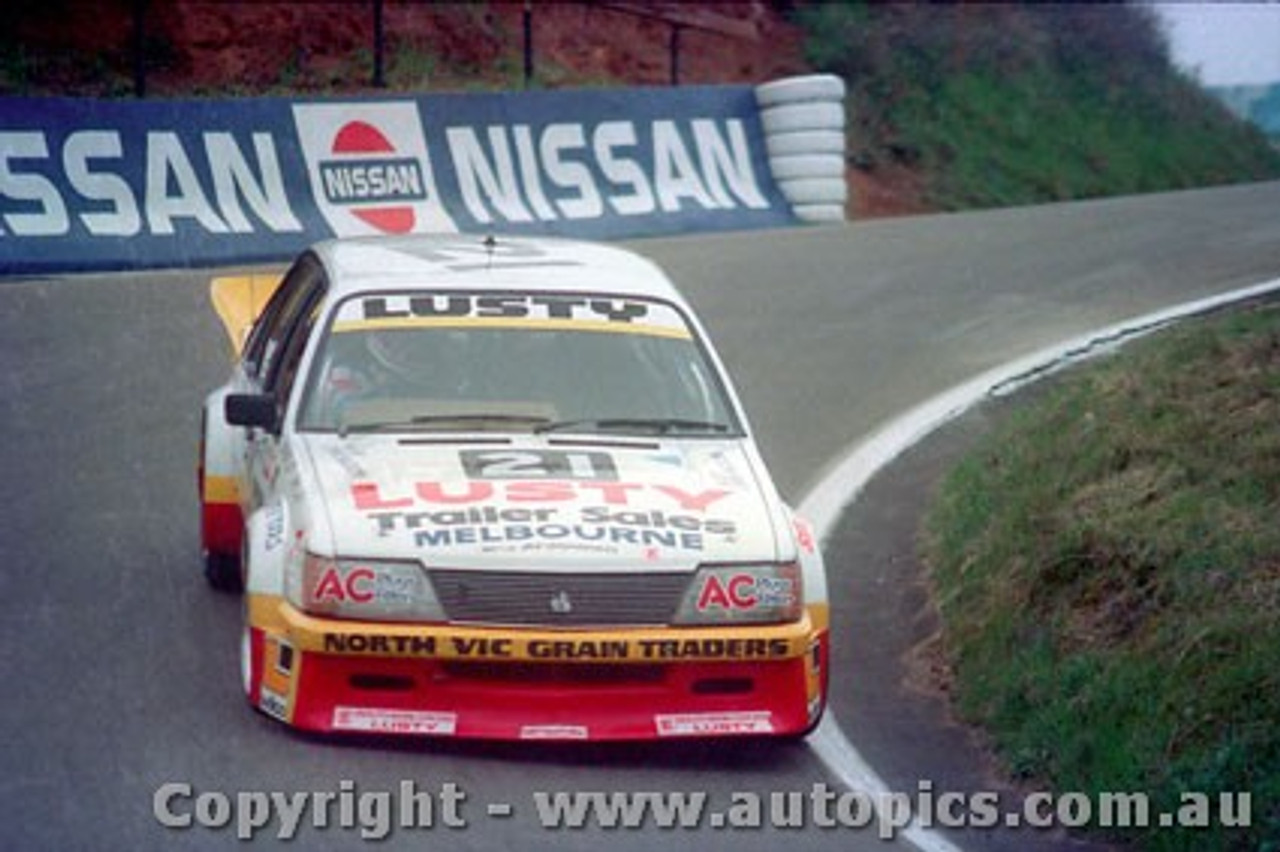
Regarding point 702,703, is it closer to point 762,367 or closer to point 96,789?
point 96,789

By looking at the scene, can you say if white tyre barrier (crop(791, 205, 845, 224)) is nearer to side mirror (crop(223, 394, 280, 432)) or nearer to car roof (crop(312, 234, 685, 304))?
car roof (crop(312, 234, 685, 304))

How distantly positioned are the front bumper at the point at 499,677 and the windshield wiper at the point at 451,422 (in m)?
1.01

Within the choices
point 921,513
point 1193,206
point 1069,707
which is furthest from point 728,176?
point 1069,707

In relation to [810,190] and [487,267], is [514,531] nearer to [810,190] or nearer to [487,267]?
[487,267]

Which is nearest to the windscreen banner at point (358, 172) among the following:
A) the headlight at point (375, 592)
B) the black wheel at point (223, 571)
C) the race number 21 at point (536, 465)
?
the black wheel at point (223, 571)

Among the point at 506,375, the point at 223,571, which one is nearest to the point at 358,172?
the point at 223,571

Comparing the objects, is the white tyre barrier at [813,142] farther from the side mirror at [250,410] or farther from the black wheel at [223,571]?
the side mirror at [250,410]

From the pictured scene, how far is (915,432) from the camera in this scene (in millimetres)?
12789

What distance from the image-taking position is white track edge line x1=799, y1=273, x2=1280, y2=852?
7684mm

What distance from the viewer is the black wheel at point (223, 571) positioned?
953cm

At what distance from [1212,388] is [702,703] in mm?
3564

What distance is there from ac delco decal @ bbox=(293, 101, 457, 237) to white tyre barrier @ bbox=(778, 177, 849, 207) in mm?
3969

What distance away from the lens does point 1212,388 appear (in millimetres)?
10039

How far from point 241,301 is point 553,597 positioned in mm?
4405
